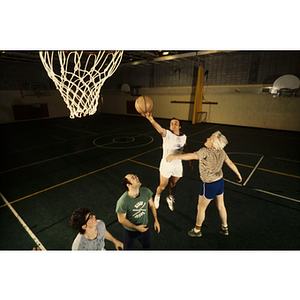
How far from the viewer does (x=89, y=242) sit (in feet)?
9.52

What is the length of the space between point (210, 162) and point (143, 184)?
125 inches

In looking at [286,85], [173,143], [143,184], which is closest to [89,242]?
[173,143]

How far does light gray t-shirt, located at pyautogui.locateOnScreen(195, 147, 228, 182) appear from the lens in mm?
3520

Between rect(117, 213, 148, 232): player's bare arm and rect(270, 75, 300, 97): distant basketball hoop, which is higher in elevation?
rect(270, 75, 300, 97): distant basketball hoop

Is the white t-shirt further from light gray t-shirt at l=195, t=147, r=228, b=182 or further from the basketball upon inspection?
light gray t-shirt at l=195, t=147, r=228, b=182

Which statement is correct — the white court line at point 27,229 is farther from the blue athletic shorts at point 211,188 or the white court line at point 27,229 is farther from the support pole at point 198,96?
the support pole at point 198,96

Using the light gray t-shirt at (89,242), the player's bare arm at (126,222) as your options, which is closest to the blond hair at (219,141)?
the player's bare arm at (126,222)

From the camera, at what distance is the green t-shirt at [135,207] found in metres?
3.01

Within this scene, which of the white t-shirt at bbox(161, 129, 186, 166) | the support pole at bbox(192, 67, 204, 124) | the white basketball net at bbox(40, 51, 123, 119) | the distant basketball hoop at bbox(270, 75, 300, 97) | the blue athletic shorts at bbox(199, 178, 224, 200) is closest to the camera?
the blue athletic shorts at bbox(199, 178, 224, 200)

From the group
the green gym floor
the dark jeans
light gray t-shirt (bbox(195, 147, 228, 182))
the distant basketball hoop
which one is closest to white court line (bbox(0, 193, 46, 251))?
the green gym floor

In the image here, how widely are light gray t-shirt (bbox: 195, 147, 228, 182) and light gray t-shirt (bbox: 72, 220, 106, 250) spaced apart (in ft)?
6.66

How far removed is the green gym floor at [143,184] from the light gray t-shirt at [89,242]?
0.90 metres

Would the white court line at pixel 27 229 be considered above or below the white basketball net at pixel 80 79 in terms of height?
below

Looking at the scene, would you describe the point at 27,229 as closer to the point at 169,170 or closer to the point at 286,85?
the point at 169,170
